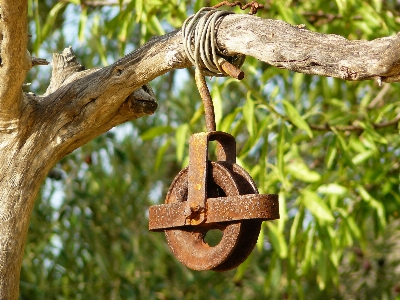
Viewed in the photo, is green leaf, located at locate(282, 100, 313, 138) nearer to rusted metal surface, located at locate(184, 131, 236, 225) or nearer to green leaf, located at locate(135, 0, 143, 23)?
green leaf, located at locate(135, 0, 143, 23)

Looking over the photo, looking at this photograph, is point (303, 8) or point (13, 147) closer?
point (13, 147)

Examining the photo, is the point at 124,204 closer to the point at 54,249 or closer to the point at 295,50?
the point at 54,249

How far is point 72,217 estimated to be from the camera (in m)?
4.43

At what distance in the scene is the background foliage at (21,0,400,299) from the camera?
320 cm

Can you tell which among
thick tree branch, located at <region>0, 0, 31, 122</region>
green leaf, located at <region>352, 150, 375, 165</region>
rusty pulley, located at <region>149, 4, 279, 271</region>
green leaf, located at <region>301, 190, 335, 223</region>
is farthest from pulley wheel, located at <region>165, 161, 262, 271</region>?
green leaf, located at <region>352, 150, 375, 165</region>

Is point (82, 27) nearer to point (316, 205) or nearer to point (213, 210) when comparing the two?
point (316, 205)

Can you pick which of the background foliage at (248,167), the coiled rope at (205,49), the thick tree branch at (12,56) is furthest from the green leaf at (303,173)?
the thick tree branch at (12,56)

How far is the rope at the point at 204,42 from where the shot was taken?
5.18 ft

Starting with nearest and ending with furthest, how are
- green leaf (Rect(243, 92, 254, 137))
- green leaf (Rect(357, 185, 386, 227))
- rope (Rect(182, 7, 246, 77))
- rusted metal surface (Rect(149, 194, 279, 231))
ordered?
rusted metal surface (Rect(149, 194, 279, 231))
rope (Rect(182, 7, 246, 77))
green leaf (Rect(243, 92, 254, 137))
green leaf (Rect(357, 185, 386, 227))

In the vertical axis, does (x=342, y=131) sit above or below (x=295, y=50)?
above

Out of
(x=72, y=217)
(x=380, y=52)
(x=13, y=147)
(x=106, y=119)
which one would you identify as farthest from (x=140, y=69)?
(x=72, y=217)

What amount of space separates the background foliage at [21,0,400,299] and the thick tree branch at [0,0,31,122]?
1.30 m

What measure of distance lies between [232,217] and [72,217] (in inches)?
121

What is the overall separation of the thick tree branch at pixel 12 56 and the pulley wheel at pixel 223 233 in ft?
1.47
